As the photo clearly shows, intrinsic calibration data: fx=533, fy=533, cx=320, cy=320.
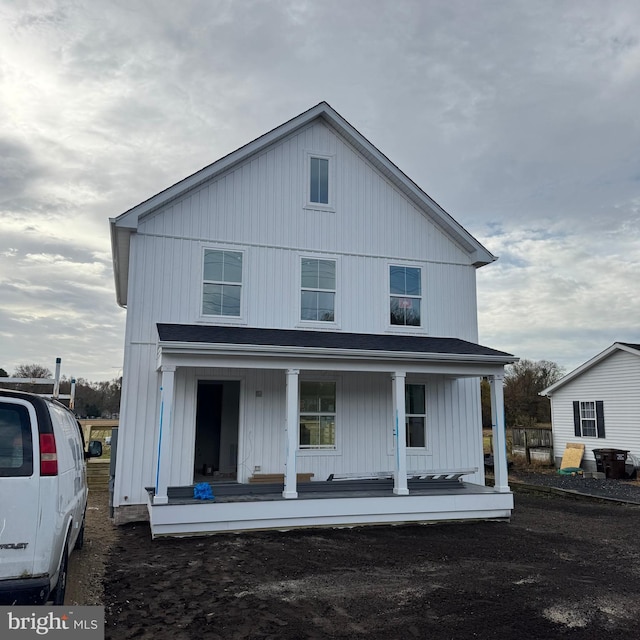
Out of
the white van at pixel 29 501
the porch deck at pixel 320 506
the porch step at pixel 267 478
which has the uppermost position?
the white van at pixel 29 501

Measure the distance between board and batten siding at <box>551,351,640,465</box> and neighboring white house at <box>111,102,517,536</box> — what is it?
10254 mm

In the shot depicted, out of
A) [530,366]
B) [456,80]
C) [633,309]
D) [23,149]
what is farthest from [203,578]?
[530,366]

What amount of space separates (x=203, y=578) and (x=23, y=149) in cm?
1088

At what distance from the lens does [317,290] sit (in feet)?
40.5

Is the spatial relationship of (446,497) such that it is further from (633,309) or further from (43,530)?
(633,309)

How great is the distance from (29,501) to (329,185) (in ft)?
33.6

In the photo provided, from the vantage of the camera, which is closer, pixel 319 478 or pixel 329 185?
pixel 319 478

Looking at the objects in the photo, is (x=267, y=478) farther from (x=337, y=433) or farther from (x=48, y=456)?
(x=48, y=456)

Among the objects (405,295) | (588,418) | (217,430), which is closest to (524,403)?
(588,418)

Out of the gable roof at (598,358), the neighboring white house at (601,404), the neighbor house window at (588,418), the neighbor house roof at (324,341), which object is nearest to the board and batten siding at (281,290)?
the neighbor house roof at (324,341)

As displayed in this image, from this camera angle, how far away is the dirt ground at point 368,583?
206 inches

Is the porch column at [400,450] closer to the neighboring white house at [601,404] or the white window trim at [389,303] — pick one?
the white window trim at [389,303]

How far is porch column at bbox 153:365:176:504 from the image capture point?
9.06m

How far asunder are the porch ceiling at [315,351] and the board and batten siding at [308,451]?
935mm
